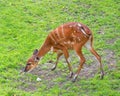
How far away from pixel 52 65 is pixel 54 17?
3293mm

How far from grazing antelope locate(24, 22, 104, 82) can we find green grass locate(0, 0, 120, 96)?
0.35 metres

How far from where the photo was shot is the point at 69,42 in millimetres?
7320

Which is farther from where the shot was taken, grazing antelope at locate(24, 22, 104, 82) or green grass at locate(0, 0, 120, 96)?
grazing antelope at locate(24, 22, 104, 82)

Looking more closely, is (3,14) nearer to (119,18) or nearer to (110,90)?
(119,18)

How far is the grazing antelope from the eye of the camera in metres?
7.21

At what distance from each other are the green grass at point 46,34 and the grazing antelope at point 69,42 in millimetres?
347

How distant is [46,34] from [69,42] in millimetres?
2701

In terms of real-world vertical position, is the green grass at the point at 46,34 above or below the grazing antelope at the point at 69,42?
below

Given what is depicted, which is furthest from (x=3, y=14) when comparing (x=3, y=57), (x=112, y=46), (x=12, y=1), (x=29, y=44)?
(x=112, y=46)

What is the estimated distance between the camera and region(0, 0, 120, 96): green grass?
22.9 feet

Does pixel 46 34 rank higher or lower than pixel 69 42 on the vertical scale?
lower

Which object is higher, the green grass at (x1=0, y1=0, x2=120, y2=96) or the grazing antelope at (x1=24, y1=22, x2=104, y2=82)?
the grazing antelope at (x1=24, y1=22, x2=104, y2=82)

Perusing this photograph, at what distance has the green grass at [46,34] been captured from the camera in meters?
6.96

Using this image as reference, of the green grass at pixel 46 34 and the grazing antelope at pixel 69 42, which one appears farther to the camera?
the grazing antelope at pixel 69 42
